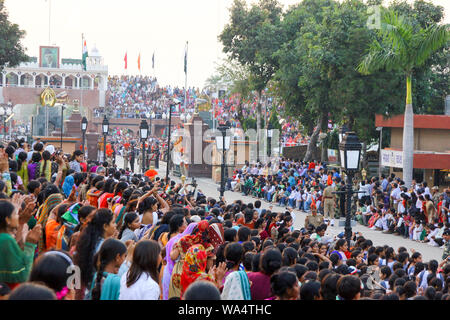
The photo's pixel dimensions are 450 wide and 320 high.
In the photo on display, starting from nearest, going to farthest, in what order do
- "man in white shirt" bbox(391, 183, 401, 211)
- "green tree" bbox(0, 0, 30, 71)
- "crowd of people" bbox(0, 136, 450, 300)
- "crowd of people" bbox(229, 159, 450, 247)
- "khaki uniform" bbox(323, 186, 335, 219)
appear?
"crowd of people" bbox(0, 136, 450, 300) → "crowd of people" bbox(229, 159, 450, 247) → "man in white shirt" bbox(391, 183, 401, 211) → "khaki uniform" bbox(323, 186, 335, 219) → "green tree" bbox(0, 0, 30, 71)

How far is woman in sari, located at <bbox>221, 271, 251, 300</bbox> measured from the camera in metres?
5.96

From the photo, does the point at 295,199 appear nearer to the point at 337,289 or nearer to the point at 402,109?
the point at 402,109

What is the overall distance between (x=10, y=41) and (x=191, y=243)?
30.7m

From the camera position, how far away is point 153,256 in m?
5.62

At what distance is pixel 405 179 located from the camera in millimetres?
27031

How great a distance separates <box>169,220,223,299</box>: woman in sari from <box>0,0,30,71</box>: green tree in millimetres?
29436

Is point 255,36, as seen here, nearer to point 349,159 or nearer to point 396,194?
point 396,194

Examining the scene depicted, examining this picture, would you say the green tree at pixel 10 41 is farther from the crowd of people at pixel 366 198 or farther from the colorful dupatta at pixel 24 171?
the colorful dupatta at pixel 24 171

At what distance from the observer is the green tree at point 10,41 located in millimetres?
34750

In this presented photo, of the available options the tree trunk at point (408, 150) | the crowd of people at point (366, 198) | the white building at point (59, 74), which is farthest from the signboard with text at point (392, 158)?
the white building at point (59, 74)

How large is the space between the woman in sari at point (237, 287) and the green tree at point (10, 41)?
31.3 metres

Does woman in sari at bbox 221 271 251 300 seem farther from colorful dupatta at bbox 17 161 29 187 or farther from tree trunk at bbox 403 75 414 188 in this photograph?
tree trunk at bbox 403 75 414 188

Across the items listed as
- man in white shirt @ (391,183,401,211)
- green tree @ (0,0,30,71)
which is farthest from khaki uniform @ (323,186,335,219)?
green tree @ (0,0,30,71)

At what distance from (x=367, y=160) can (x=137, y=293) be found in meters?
34.4
